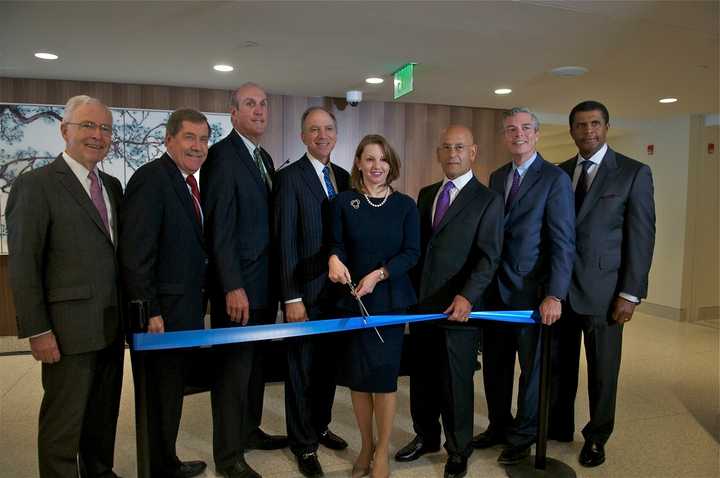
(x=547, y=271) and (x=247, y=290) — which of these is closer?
(x=247, y=290)

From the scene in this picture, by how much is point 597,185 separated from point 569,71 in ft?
7.76

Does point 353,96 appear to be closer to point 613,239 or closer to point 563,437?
point 613,239

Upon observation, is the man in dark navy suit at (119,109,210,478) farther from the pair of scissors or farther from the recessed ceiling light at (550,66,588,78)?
the recessed ceiling light at (550,66,588,78)

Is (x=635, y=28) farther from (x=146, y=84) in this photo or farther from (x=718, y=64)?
(x=146, y=84)

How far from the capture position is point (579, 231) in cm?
295

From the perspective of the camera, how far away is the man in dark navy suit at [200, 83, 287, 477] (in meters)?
2.54

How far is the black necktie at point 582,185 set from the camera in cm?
306

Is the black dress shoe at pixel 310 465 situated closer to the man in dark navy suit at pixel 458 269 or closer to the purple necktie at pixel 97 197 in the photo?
the man in dark navy suit at pixel 458 269

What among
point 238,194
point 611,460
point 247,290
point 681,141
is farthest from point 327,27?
point 681,141

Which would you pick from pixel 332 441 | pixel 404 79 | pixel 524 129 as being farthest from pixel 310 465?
pixel 404 79

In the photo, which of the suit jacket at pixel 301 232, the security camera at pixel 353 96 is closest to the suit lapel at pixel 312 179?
the suit jacket at pixel 301 232

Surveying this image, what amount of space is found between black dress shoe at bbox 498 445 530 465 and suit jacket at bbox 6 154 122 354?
218cm

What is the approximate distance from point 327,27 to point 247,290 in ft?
6.85

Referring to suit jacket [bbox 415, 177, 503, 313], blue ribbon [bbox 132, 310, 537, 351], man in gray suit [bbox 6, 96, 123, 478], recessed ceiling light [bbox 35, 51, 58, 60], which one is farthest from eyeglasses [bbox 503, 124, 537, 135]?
recessed ceiling light [bbox 35, 51, 58, 60]
